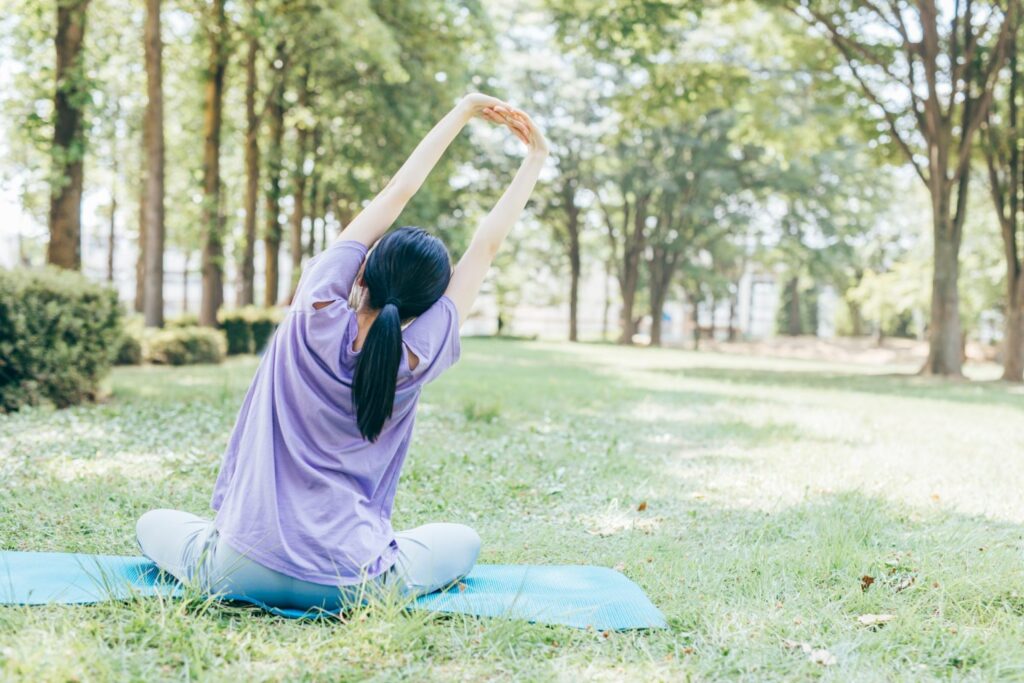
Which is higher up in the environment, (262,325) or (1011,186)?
(1011,186)

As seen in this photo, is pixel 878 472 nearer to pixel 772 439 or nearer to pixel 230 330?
pixel 772 439

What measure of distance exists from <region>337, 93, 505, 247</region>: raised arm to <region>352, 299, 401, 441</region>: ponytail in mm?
364

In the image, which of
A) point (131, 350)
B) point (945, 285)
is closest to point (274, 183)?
point (131, 350)

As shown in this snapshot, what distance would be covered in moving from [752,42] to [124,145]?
79.0 ft

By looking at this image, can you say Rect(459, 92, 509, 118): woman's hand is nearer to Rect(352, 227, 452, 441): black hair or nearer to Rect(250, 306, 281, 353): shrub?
Rect(352, 227, 452, 441): black hair

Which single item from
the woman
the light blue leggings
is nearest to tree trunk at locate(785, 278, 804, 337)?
the light blue leggings

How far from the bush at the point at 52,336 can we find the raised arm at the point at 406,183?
21.0ft

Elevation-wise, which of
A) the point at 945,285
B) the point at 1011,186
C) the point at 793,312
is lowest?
the point at 793,312

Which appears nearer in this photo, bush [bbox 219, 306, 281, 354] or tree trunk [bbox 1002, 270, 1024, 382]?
tree trunk [bbox 1002, 270, 1024, 382]

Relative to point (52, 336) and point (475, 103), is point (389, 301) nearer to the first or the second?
point (475, 103)

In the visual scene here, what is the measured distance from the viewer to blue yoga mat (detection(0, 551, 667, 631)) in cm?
317

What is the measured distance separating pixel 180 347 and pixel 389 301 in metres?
13.9

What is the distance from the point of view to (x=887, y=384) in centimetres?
1680

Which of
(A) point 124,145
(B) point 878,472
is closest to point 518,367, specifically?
(B) point 878,472
